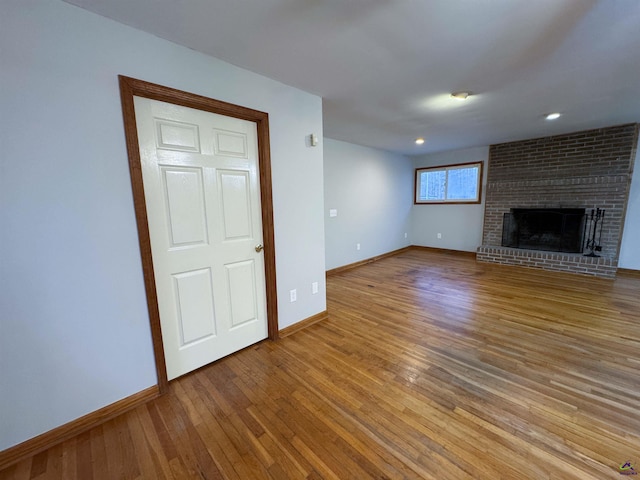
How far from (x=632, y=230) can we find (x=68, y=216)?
705 centimetres

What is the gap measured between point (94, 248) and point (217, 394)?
1246 millimetres

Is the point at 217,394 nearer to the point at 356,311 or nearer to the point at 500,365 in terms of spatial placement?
the point at 356,311

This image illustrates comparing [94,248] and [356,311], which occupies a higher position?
[94,248]

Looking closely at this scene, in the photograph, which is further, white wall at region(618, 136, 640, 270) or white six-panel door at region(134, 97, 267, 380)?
white wall at region(618, 136, 640, 270)

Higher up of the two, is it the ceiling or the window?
the ceiling

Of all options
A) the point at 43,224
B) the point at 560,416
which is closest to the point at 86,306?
the point at 43,224

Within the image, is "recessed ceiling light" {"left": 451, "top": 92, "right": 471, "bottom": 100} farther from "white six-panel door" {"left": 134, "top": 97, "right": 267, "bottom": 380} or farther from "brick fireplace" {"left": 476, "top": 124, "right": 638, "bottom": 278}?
"brick fireplace" {"left": 476, "top": 124, "right": 638, "bottom": 278}

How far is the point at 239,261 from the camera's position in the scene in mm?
2191

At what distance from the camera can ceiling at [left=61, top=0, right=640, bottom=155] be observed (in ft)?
4.55

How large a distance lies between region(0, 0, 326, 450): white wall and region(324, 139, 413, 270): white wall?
298cm

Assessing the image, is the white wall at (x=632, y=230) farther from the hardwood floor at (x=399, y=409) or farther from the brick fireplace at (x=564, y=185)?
the hardwood floor at (x=399, y=409)

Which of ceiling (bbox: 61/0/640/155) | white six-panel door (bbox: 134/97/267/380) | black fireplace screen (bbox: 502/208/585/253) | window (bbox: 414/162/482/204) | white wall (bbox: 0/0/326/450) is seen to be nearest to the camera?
white wall (bbox: 0/0/326/450)

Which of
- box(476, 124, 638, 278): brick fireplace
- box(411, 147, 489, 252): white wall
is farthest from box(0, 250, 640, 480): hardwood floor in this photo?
box(411, 147, 489, 252): white wall

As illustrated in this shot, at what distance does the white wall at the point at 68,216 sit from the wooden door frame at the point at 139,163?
0.15 ft
